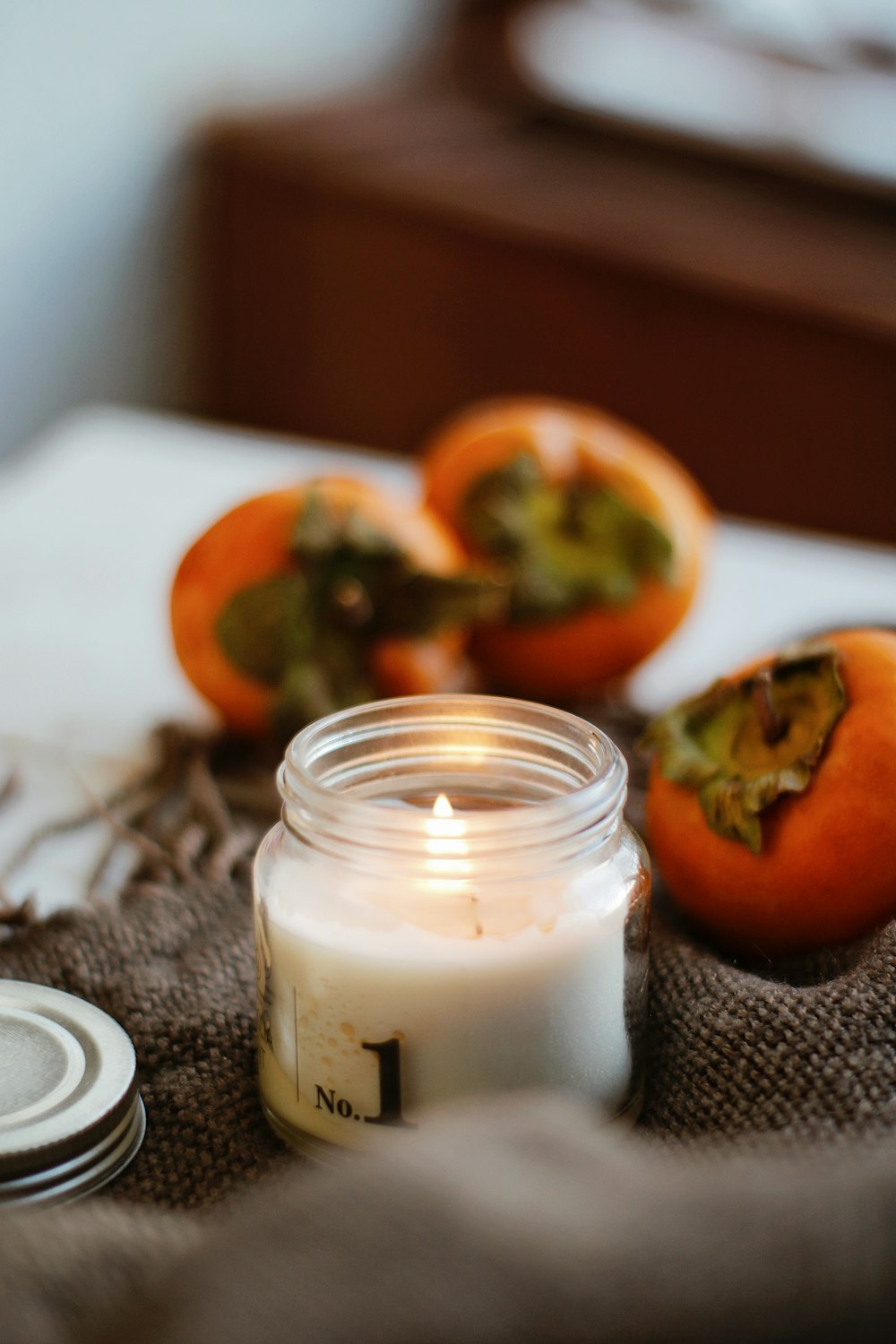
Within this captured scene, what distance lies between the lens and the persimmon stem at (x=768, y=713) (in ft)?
1.48

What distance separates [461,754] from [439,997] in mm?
107

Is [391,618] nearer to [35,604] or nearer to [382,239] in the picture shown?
[35,604]

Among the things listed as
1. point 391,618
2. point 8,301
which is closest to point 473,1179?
point 391,618

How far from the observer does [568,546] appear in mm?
719

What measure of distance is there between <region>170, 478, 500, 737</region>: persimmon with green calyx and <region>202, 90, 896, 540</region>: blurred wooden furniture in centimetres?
105

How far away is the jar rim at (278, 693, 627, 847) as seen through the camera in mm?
371

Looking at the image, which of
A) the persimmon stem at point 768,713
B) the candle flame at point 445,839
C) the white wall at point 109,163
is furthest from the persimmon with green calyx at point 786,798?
the white wall at point 109,163

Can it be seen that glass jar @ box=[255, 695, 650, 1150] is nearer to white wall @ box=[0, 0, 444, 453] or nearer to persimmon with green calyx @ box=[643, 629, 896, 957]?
persimmon with green calyx @ box=[643, 629, 896, 957]

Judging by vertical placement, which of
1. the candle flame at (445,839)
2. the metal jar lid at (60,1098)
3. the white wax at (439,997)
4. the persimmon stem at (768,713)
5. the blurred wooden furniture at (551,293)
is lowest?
the blurred wooden furniture at (551,293)

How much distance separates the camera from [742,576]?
0.92m

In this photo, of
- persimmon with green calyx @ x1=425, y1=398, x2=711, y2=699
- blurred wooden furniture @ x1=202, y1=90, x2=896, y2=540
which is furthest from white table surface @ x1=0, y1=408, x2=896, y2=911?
blurred wooden furniture @ x1=202, y1=90, x2=896, y2=540

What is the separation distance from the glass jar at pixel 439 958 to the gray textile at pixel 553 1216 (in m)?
0.02

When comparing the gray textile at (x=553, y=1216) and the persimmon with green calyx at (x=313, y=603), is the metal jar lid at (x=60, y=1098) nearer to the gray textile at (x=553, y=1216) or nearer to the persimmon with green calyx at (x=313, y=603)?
the gray textile at (x=553, y=1216)

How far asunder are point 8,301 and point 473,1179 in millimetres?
1623
